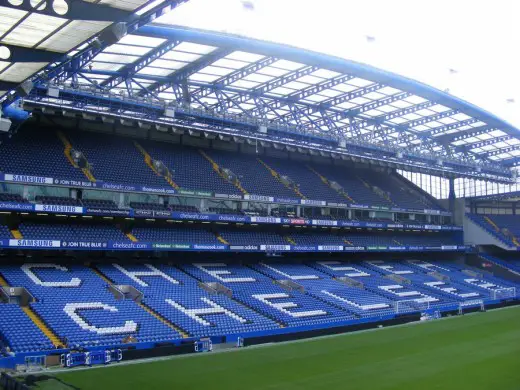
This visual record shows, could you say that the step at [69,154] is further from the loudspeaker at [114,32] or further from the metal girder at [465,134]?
the metal girder at [465,134]

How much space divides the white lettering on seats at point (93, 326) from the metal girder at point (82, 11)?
18.7m

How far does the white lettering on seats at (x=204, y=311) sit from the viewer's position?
29906 millimetres

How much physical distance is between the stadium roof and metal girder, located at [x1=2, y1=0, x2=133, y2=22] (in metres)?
1.57

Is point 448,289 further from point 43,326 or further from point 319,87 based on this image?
point 43,326

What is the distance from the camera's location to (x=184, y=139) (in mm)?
45250

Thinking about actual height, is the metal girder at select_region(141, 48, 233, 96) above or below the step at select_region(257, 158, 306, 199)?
above

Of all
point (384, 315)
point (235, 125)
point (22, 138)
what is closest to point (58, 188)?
point (22, 138)

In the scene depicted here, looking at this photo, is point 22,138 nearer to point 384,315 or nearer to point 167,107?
point 167,107

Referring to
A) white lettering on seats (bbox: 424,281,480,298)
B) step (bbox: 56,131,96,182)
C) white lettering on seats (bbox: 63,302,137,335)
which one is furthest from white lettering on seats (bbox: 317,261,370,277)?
Result: white lettering on seats (bbox: 63,302,137,335)

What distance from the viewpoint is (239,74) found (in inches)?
1367

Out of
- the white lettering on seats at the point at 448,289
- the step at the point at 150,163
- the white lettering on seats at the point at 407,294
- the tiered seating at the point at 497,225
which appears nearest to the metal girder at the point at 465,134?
the tiered seating at the point at 497,225

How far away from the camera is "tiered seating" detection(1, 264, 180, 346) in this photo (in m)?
25.5

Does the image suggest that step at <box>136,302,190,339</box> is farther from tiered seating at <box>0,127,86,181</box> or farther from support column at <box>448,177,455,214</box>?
support column at <box>448,177,455,214</box>

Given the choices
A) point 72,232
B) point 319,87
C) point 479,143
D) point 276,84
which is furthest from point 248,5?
point 479,143
